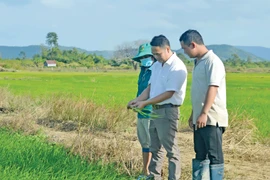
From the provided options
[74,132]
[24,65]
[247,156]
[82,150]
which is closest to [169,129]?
[82,150]

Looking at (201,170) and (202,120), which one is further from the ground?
(202,120)

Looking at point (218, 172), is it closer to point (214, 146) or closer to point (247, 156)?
point (214, 146)

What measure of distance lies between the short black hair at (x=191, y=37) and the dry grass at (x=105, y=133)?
1678mm

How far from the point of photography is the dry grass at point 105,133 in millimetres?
5496

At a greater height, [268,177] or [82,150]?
[82,150]

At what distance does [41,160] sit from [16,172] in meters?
0.69

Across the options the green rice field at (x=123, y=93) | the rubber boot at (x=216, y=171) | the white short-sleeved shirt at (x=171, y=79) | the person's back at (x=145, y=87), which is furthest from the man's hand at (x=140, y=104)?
the green rice field at (x=123, y=93)

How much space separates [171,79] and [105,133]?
4.03 metres

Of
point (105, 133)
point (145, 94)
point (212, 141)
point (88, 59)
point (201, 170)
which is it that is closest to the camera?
point (212, 141)

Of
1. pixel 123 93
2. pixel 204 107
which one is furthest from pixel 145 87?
pixel 123 93

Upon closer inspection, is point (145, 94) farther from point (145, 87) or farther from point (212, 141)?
point (212, 141)

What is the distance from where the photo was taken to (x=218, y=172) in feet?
14.1

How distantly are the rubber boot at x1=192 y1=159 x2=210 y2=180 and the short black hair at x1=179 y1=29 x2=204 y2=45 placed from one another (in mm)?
1149

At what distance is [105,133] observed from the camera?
27.4ft
